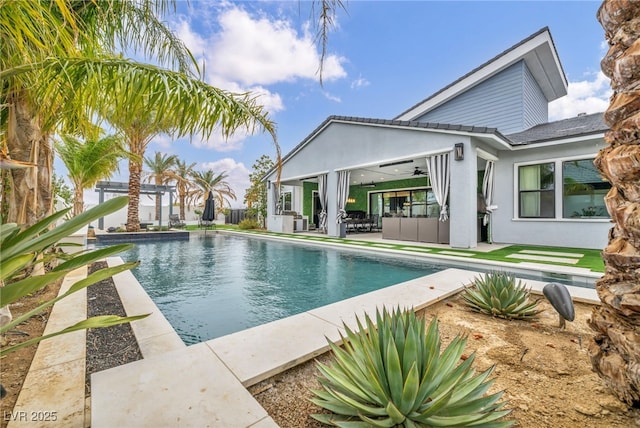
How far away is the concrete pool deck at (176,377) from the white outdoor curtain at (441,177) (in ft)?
22.8

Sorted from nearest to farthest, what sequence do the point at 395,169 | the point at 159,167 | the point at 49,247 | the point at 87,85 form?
the point at 49,247 → the point at 87,85 → the point at 395,169 → the point at 159,167

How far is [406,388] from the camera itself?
4.47ft

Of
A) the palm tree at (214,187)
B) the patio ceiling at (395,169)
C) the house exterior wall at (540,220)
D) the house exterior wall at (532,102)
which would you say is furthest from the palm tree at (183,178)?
the house exterior wall at (532,102)

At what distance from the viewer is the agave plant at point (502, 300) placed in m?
3.02

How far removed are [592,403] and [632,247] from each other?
0.95 metres

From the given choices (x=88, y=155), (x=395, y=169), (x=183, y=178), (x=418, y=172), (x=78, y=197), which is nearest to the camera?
(x=88, y=155)

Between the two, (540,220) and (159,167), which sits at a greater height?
(159,167)

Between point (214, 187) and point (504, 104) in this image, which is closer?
point (504, 104)

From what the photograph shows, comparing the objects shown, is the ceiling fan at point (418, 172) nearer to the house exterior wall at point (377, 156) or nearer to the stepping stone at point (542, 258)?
the house exterior wall at point (377, 156)

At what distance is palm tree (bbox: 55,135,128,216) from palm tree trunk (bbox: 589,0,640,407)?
980cm

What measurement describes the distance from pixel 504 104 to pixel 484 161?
3.22 meters

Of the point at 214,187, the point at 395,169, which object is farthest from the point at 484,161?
the point at 214,187

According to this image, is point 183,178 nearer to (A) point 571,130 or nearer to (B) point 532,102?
(B) point 532,102

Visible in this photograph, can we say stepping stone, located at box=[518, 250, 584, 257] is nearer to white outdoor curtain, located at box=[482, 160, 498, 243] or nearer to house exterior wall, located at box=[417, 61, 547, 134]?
white outdoor curtain, located at box=[482, 160, 498, 243]
